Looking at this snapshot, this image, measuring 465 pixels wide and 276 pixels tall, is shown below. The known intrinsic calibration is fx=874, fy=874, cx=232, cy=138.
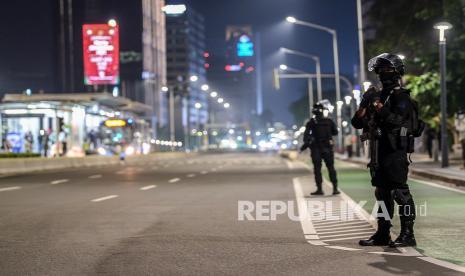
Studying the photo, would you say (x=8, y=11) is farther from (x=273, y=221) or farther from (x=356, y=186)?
(x=273, y=221)

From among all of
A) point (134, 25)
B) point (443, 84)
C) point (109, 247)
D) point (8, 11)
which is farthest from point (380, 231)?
point (134, 25)

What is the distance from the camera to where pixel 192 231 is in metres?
10.5

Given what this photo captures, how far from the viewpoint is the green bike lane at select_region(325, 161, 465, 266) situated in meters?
8.48

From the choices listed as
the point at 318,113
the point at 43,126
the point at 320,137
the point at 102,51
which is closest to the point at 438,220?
the point at 320,137

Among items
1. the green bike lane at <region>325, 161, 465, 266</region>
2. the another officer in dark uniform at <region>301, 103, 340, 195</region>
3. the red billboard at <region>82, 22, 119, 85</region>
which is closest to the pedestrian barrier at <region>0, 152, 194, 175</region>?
the red billboard at <region>82, 22, 119, 85</region>

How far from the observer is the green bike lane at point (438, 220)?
8484mm

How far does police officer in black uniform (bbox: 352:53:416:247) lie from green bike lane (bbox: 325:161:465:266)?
375 mm

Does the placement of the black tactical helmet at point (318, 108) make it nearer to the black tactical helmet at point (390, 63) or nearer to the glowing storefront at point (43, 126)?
the black tactical helmet at point (390, 63)

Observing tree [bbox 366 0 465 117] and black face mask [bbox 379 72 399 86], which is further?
tree [bbox 366 0 465 117]

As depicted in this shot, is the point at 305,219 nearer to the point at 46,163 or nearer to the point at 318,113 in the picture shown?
the point at 318,113

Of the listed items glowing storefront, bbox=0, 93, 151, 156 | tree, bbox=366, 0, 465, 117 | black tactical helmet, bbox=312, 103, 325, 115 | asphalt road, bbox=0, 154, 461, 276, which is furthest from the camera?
glowing storefront, bbox=0, 93, 151, 156

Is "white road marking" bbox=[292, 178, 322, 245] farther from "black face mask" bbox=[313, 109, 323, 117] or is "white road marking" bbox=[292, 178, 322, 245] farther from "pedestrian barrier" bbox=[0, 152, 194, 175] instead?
"pedestrian barrier" bbox=[0, 152, 194, 175]

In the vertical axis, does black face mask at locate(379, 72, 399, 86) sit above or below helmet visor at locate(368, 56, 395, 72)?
below

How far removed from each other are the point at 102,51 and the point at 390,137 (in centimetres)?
5933
